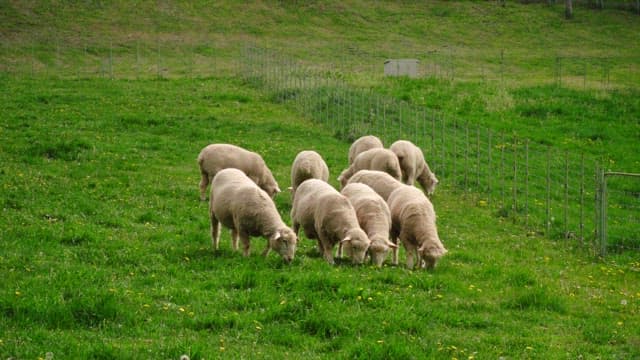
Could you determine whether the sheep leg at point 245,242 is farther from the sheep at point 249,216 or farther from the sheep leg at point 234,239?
the sheep leg at point 234,239

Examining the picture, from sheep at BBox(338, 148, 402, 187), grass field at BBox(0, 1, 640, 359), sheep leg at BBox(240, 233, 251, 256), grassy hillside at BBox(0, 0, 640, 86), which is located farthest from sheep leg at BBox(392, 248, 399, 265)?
grassy hillside at BBox(0, 0, 640, 86)

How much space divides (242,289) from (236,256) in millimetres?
2196

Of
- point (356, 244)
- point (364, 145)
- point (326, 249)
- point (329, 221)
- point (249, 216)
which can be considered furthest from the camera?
point (364, 145)

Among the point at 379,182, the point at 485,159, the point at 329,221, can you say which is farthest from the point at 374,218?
the point at 485,159

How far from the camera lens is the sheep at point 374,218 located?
51.2 feet

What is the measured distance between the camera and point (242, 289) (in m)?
13.5

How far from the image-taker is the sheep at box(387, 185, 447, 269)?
15875 mm

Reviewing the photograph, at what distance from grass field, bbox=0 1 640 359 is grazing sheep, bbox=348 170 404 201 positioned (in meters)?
1.75

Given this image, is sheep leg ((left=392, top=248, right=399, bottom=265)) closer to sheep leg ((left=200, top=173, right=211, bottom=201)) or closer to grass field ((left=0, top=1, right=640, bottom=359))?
grass field ((left=0, top=1, right=640, bottom=359))

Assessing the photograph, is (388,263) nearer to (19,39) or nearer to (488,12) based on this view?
(19,39)

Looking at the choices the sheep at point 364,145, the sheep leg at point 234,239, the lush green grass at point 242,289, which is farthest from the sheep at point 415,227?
the sheep at point 364,145

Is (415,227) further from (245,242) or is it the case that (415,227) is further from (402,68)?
(402,68)

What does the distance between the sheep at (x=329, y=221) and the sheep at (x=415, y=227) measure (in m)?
1.08

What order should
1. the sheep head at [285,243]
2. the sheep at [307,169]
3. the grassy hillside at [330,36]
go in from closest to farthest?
the sheep head at [285,243], the sheep at [307,169], the grassy hillside at [330,36]
